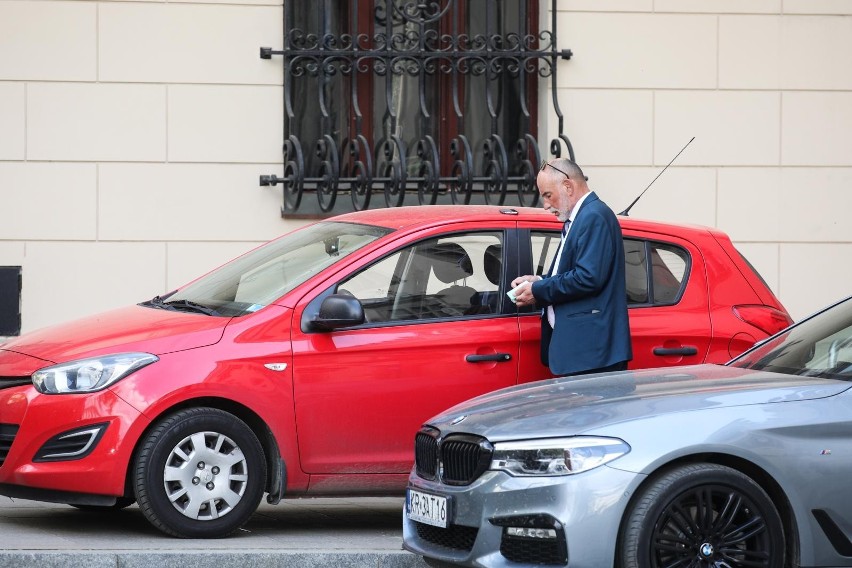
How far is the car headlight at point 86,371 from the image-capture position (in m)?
6.37

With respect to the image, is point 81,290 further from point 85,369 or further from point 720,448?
point 720,448

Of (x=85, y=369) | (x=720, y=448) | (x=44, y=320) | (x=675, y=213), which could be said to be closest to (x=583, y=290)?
(x=720, y=448)

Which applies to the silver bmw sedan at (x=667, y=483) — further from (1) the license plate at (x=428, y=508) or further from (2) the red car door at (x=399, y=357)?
(2) the red car door at (x=399, y=357)

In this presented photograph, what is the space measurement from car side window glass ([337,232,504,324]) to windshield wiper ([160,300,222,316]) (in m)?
0.63

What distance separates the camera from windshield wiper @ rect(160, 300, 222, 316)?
270 inches

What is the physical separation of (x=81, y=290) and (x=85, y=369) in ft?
14.8

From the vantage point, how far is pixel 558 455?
515 centimetres

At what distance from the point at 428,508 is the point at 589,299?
1.66 meters

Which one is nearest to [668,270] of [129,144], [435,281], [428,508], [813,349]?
[435,281]

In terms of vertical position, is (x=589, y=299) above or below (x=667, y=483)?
above

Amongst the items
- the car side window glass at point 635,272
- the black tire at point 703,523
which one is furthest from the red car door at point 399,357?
the black tire at point 703,523

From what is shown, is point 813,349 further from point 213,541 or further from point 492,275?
point 213,541

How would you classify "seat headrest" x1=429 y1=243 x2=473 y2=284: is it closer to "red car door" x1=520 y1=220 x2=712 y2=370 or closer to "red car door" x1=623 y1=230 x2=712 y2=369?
"red car door" x1=520 y1=220 x2=712 y2=370

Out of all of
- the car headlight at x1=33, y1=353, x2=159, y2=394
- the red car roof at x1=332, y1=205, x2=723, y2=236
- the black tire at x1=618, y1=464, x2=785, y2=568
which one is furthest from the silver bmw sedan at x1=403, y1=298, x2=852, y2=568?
the red car roof at x1=332, y1=205, x2=723, y2=236
